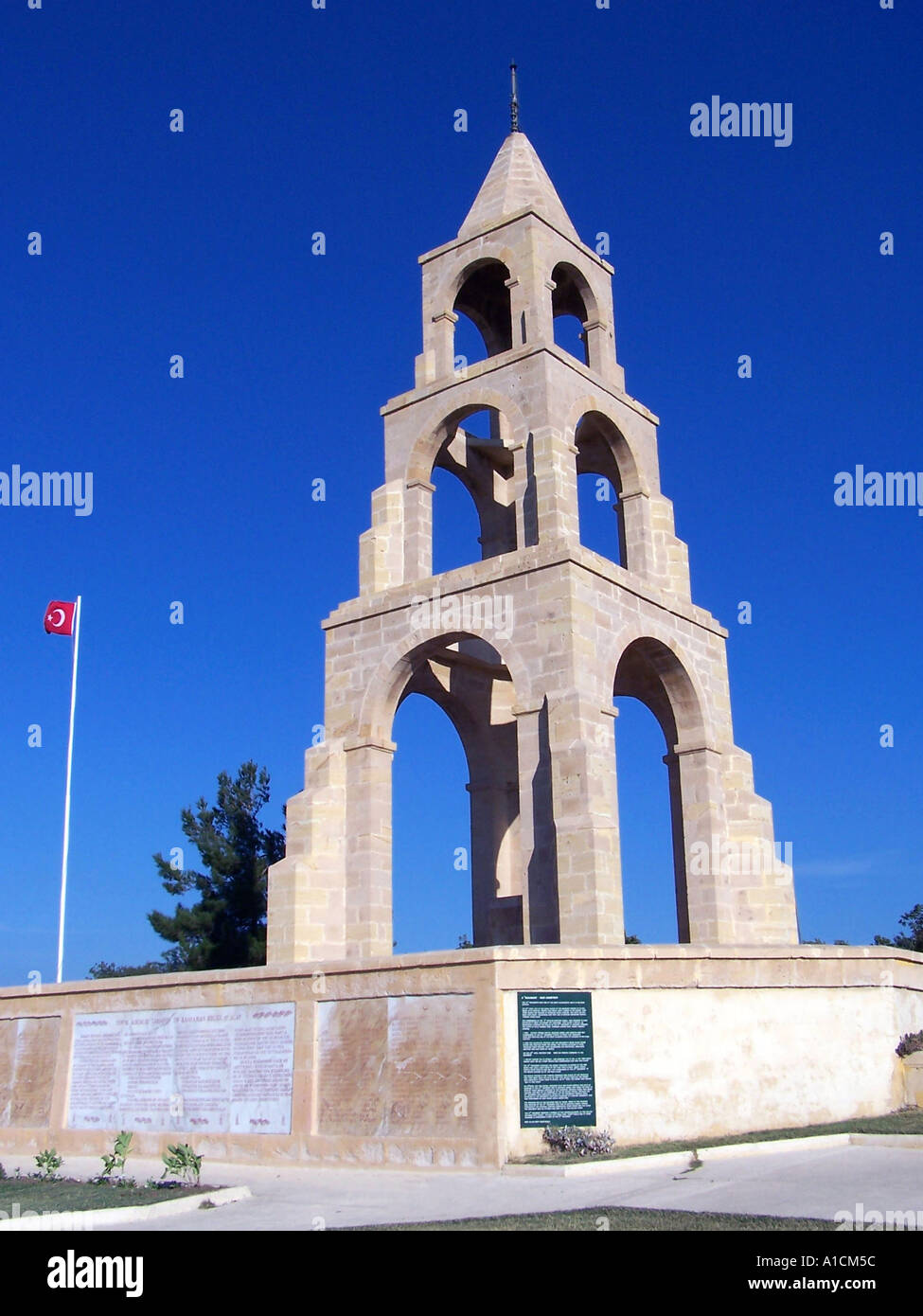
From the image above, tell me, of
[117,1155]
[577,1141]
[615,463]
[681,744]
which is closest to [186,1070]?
[117,1155]

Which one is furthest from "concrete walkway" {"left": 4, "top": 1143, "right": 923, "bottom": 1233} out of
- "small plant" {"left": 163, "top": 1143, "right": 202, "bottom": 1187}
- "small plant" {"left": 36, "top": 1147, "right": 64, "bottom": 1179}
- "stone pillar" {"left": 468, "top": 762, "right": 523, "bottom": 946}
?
"stone pillar" {"left": 468, "top": 762, "right": 523, "bottom": 946}

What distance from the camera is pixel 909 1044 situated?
56.6ft

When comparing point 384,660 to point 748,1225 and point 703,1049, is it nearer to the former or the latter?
point 703,1049

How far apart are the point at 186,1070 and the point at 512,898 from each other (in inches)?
317

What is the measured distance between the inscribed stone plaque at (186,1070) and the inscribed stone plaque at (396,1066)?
77 centimetres

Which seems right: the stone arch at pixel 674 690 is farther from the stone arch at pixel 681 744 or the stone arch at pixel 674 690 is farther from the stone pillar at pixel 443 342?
the stone pillar at pixel 443 342

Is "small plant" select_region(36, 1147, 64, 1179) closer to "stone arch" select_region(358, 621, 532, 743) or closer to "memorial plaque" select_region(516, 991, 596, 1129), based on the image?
"memorial plaque" select_region(516, 991, 596, 1129)

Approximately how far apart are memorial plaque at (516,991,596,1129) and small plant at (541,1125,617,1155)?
0.11 m

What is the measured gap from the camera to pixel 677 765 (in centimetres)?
2227

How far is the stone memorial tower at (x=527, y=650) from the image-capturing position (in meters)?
18.9
